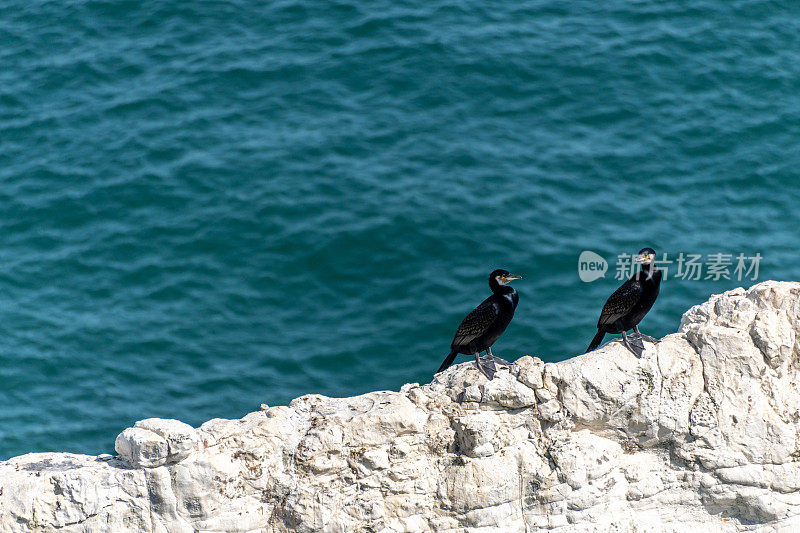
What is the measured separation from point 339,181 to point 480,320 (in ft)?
40.4

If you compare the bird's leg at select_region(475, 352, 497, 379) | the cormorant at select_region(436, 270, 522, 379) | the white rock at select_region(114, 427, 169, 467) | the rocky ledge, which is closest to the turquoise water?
the cormorant at select_region(436, 270, 522, 379)

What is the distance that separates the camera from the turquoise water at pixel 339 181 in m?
20.8

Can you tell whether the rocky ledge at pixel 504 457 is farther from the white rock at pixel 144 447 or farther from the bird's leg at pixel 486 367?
the bird's leg at pixel 486 367

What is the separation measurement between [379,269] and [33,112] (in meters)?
12.0

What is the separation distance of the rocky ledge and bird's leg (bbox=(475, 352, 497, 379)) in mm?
139

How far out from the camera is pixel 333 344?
68.6ft

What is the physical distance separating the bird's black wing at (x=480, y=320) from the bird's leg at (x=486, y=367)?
1.05 feet

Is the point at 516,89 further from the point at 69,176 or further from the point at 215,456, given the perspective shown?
the point at 215,456

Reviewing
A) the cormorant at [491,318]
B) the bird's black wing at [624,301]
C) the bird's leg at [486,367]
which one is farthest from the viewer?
the bird's black wing at [624,301]

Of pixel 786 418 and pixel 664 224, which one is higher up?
pixel 664 224

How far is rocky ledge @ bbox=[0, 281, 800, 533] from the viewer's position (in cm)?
1222

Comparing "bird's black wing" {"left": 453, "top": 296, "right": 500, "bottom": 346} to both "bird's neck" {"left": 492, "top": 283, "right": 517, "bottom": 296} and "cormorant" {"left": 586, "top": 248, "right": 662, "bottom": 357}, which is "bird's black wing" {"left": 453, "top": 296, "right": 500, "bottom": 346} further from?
"cormorant" {"left": 586, "top": 248, "right": 662, "bottom": 357}

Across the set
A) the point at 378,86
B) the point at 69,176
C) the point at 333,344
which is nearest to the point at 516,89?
the point at 378,86

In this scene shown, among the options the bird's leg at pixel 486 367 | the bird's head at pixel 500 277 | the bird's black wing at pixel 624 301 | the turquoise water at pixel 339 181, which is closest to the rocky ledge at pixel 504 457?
the bird's leg at pixel 486 367
